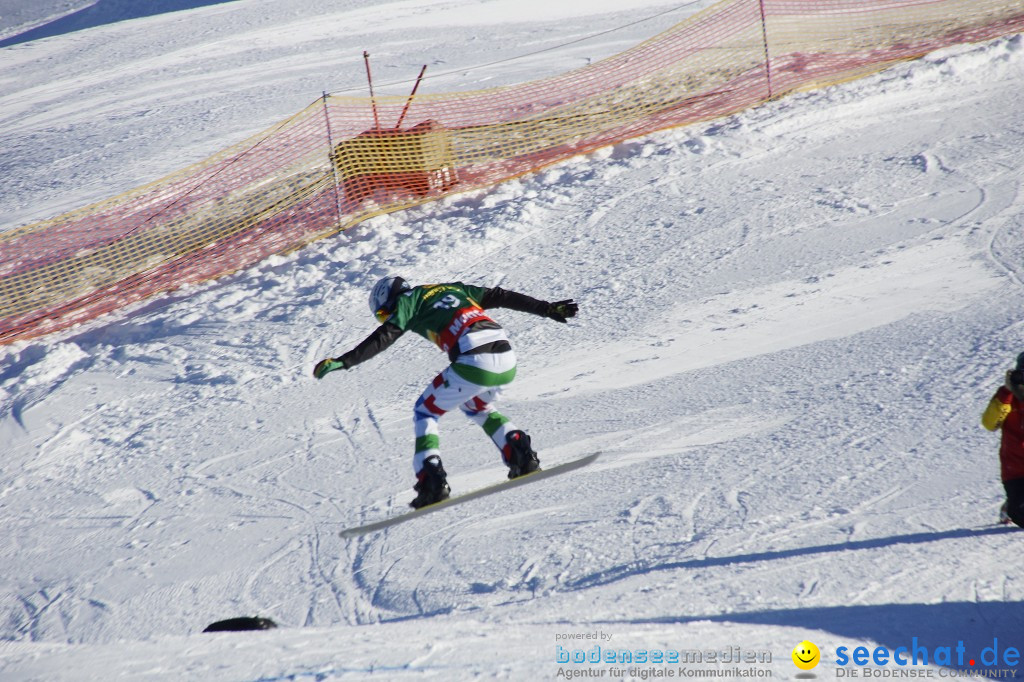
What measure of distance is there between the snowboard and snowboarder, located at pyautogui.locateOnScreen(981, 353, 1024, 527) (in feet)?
8.13

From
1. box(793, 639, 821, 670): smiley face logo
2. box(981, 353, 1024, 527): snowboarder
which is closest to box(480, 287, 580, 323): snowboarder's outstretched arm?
box(981, 353, 1024, 527): snowboarder

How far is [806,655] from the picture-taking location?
355 centimetres

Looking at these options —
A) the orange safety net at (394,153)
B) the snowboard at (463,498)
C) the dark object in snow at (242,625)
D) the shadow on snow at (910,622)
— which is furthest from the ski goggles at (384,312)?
the orange safety net at (394,153)

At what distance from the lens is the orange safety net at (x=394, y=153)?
→ 10266mm

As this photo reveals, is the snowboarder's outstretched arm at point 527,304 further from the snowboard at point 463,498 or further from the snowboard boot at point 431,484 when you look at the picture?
the snowboard boot at point 431,484

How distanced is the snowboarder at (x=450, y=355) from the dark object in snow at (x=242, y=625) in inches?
45.8

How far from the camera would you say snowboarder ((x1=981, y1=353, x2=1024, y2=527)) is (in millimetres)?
4430

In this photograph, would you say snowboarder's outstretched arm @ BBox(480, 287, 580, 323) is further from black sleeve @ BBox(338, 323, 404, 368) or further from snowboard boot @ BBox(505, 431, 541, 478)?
snowboard boot @ BBox(505, 431, 541, 478)

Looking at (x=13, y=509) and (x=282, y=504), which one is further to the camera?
(x=13, y=509)

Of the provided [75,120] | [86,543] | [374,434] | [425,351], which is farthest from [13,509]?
[75,120]

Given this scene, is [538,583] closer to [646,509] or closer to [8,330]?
[646,509]

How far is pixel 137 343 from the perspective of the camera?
8898 mm

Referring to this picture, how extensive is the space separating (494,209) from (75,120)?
10.9 metres

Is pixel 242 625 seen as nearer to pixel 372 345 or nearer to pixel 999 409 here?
pixel 372 345
